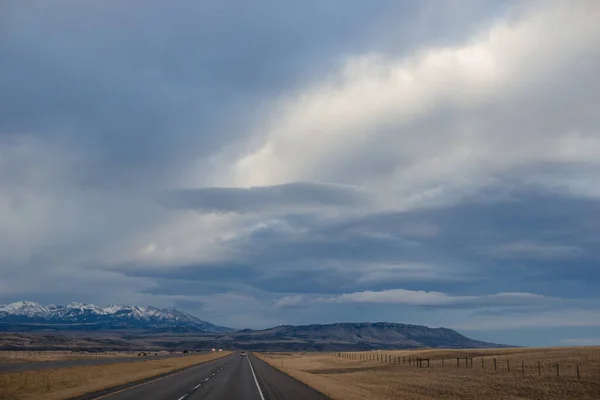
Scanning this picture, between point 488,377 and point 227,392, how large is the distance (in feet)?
84.1

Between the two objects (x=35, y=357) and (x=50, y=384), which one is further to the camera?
(x=35, y=357)

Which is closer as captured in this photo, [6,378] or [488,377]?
[6,378]

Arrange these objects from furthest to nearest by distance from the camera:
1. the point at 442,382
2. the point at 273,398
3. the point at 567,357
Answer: the point at 567,357 < the point at 442,382 < the point at 273,398

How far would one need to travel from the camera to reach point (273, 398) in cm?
3556

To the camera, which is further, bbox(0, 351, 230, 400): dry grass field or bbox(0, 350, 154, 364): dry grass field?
bbox(0, 350, 154, 364): dry grass field

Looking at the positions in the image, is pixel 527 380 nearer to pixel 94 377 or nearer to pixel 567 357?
pixel 567 357

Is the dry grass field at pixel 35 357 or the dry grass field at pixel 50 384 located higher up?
the dry grass field at pixel 35 357

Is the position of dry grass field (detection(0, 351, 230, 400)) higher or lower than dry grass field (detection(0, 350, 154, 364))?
lower

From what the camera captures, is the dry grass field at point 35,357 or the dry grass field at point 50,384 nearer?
the dry grass field at point 50,384

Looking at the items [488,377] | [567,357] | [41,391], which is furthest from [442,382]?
[41,391]

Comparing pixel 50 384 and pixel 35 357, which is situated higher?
pixel 35 357

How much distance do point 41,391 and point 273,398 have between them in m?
17.3

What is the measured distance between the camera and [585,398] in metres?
37.7

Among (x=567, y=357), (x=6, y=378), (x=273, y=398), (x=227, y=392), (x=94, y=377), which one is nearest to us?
(x=273, y=398)
